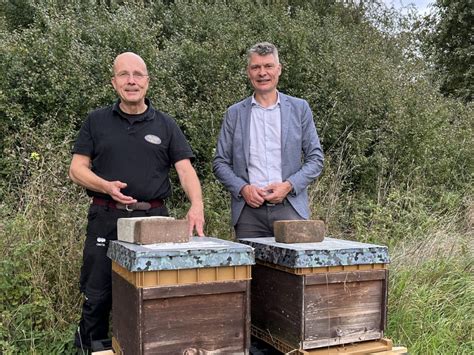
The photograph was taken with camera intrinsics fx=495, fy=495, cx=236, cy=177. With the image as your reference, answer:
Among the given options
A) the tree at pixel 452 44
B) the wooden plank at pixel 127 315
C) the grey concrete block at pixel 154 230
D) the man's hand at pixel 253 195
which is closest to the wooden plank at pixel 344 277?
the grey concrete block at pixel 154 230

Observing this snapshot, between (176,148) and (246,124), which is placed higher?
(246,124)

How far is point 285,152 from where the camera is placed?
3250 millimetres

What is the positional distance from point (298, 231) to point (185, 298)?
0.77 metres

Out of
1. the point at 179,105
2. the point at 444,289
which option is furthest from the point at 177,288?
the point at 179,105

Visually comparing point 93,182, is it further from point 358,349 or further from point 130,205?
point 358,349

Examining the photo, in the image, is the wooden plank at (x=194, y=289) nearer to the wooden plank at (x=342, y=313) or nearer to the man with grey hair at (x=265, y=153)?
the wooden plank at (x=342, y=313)

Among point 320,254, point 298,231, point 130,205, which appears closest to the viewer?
point 320,254

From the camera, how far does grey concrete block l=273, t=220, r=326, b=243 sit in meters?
2.55

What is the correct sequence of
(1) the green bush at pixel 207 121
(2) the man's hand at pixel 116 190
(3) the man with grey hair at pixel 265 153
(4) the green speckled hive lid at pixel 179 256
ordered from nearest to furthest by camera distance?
(4) the green speckled hive lid at pixel 179 256 → (2) the man's hand at pixel 116 190 → (3) the man with grey hair at pixel 265 153 → (1) the green bush at pixel 207 121

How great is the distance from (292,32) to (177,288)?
6.74m

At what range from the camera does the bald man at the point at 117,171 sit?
292cm

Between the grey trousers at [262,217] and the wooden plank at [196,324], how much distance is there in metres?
1.09

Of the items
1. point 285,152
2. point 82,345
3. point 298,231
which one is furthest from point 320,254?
point 82,345

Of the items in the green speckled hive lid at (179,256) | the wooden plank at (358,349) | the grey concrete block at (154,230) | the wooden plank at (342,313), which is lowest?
the wooden plank at (358,349)
